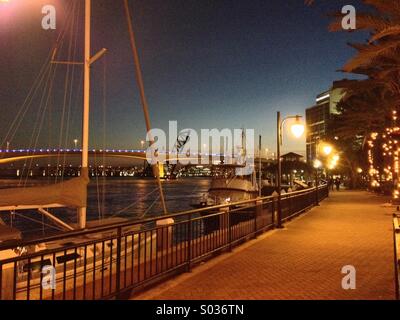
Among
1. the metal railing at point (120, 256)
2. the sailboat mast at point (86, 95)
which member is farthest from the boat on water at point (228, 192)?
the sailboat mast at point (86, 95)

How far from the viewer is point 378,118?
968 inches

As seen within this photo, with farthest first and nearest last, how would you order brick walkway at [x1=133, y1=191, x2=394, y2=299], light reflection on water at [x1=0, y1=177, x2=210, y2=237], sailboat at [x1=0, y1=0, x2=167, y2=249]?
light reflection on water at [x1=0, y1=177, x2=210, y2=237], sailboat at [x1=0, y1=0, x2=167, y2=249], brick walkway at [x1=133, y1=191, x2=394, y2=299]

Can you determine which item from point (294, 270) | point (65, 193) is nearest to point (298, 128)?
point (294, 270)

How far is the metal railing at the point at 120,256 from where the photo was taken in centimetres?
516

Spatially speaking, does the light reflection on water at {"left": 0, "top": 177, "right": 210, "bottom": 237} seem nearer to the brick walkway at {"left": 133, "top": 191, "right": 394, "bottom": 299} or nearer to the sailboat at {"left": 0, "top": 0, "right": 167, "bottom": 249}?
the sailboat at {"left": 0, "top": 0, "right": 167, "bottom": 249}

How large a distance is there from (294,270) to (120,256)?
3.24m

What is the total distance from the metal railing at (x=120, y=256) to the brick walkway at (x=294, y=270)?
0.29m

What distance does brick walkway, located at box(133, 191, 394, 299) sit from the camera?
621cm

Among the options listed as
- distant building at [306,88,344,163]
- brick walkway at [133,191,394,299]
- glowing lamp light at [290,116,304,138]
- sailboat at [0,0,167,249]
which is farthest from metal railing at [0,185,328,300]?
distant building at [306,88,344,163]

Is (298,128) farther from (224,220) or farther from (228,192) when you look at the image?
(228,192)

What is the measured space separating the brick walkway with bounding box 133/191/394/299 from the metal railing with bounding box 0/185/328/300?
11.5 inches
